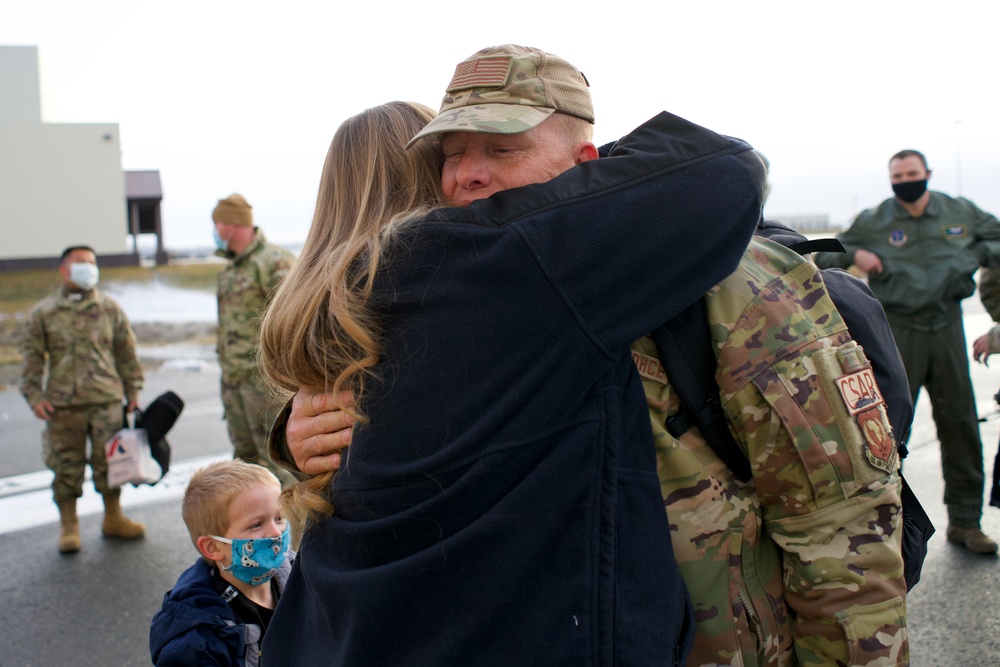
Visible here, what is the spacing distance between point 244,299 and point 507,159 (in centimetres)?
494

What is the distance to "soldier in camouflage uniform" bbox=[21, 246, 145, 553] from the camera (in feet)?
18.8

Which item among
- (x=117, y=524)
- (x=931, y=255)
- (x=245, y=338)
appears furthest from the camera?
(x=245, y=338)

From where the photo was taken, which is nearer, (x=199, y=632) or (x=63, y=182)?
(x=199, y=632)

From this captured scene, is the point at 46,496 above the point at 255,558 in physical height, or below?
below

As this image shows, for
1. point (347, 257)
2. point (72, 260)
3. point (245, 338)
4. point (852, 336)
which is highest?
point (347, 257)

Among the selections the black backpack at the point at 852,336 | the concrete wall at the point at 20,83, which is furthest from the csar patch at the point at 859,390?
the concrete wall at the point at 20,83

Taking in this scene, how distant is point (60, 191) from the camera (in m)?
25.4

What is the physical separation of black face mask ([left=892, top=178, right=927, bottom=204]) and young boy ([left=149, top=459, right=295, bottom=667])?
452 cm

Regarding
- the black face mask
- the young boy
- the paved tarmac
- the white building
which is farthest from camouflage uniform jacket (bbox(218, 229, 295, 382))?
the white building

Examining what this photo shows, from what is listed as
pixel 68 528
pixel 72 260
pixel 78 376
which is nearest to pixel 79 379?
pixel 78 376

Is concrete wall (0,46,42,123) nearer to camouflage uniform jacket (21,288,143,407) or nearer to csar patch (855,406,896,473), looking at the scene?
camouflage uniform jacket (21,288,143,407)

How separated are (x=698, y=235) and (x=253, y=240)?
5497 mm

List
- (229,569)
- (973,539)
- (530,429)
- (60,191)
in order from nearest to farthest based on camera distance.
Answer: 1. (530,429)
2. (229,569)
3. (973,539)
4. (60,191)

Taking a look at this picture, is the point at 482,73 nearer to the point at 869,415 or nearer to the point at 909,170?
the point at 869,415
